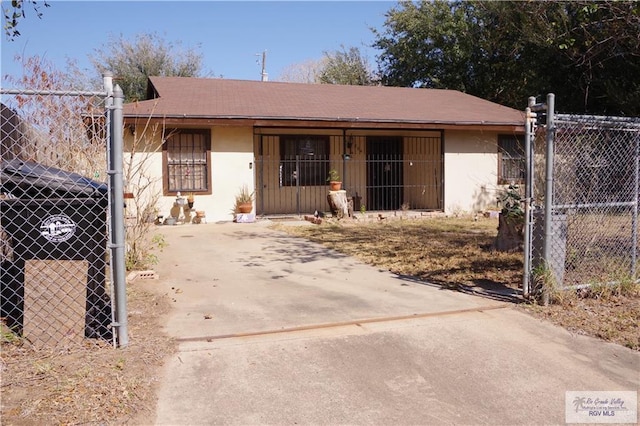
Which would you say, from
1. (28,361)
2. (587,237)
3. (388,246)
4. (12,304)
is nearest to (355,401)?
(28,361)

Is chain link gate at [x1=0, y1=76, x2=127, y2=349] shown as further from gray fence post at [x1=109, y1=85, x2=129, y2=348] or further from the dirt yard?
the dirt yard

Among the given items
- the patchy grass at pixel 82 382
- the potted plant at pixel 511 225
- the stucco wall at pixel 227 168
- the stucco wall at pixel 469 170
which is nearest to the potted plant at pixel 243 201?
the stucco wall at pixel 227 168

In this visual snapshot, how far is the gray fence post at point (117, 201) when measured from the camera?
394 centimetres

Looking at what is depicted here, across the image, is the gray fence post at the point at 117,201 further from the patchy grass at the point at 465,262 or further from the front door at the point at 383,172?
the front door at the point at 383,172

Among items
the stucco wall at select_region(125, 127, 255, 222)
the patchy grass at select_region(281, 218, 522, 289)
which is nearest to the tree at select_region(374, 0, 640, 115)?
the patchy grass at select_region(281, 218, 522, 289)

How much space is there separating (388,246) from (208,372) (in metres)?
6.41

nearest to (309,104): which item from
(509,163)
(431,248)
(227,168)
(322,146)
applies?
(322,146)

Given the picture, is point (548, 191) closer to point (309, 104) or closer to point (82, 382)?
point (82, 382)

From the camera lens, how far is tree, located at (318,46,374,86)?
32094 millimetres

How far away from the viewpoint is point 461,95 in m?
20.6

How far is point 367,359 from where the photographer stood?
13.6ft

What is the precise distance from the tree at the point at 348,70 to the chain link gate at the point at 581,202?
26194mm

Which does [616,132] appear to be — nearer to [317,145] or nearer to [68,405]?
[68,405]

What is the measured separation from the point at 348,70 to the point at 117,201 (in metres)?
29.8
